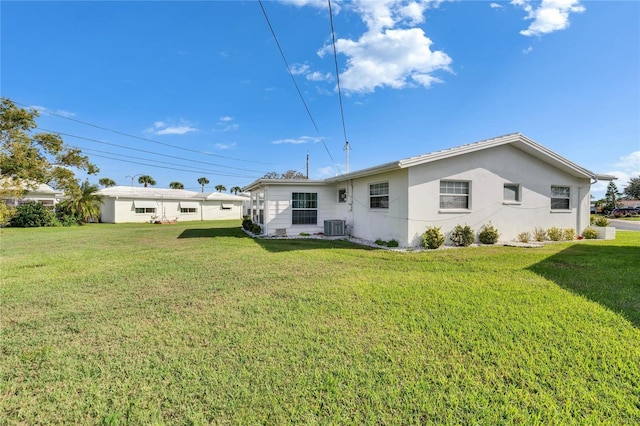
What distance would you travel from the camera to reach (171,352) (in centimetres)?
312

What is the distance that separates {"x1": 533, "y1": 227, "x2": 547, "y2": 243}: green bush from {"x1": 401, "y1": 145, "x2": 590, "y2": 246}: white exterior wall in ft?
0.69

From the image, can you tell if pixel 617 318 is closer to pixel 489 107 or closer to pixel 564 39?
pixel 564 39

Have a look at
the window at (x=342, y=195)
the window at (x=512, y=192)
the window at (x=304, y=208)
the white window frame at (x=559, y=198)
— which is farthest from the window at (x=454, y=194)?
the window at (x=304, y=208)

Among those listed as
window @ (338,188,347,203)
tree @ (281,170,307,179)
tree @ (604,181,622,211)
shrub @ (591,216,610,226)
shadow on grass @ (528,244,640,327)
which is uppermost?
tree @ (281,170,307,179)

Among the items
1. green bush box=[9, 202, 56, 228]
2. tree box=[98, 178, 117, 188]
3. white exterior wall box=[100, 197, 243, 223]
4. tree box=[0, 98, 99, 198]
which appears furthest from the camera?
tree box=[98, 178, 117, 188]

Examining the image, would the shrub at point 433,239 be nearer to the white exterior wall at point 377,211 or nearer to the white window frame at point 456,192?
the white exterior wall at point 377,211

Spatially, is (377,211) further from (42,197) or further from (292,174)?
(292,174)

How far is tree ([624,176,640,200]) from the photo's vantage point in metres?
52.2

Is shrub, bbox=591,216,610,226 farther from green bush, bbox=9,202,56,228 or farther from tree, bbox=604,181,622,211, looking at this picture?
tree, bbox=604,181,622,211

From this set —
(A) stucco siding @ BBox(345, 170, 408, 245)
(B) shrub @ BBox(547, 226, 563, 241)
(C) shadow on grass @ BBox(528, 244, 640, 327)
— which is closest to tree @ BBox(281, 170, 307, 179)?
(A) stucco siding @ BBox(345, 170, 408, 245)

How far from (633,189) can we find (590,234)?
206 feet

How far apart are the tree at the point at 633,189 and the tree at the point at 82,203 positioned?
276ft

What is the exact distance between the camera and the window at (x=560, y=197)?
39.3 feet

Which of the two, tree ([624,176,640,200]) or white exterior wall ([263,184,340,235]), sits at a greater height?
tree ([624,176,640,200])
